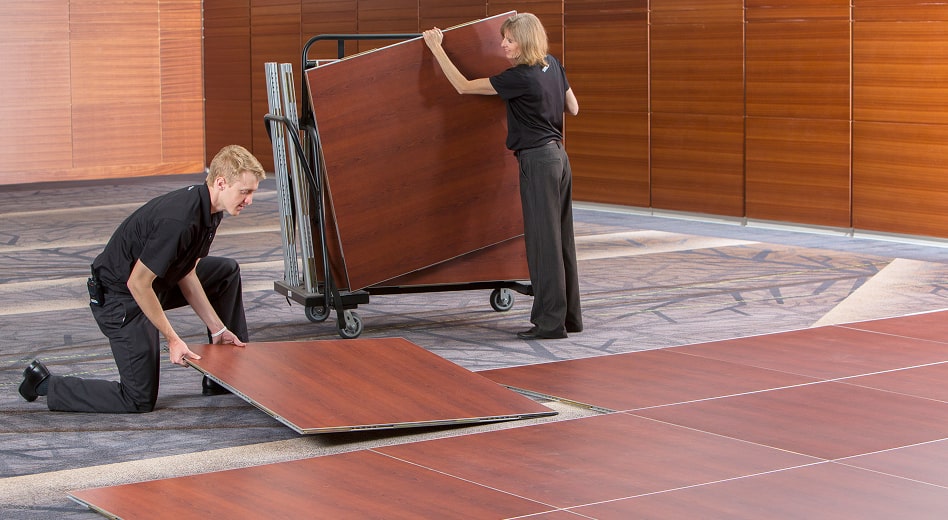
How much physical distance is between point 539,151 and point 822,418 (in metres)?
2.14

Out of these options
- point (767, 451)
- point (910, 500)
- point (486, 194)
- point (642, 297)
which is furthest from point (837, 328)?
point (910, 500)

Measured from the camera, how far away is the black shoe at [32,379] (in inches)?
196

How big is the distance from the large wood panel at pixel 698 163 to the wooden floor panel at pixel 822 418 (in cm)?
562

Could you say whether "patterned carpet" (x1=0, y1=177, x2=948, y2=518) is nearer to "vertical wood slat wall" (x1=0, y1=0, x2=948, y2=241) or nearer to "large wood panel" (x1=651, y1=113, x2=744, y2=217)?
"large wood panel" (x1=651, y1=113, x2=744, y2=217)

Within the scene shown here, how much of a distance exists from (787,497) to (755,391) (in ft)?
4.48

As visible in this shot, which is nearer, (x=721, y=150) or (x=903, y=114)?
(x=903, y=114)

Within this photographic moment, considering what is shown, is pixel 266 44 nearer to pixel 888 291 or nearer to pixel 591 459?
pixel 888 291

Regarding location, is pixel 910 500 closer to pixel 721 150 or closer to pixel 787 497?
pixel 787 497

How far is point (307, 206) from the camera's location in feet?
21.6

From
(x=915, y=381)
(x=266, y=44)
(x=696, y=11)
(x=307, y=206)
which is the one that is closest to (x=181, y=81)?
(x=266, y=44)

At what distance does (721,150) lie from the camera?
10766mm

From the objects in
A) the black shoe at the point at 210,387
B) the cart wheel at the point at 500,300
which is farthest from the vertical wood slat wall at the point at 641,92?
the black shoe at the point at 210,387

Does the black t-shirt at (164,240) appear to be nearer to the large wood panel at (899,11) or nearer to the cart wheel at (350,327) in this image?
the cart wheel at (350,327)

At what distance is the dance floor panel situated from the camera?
181 inches
